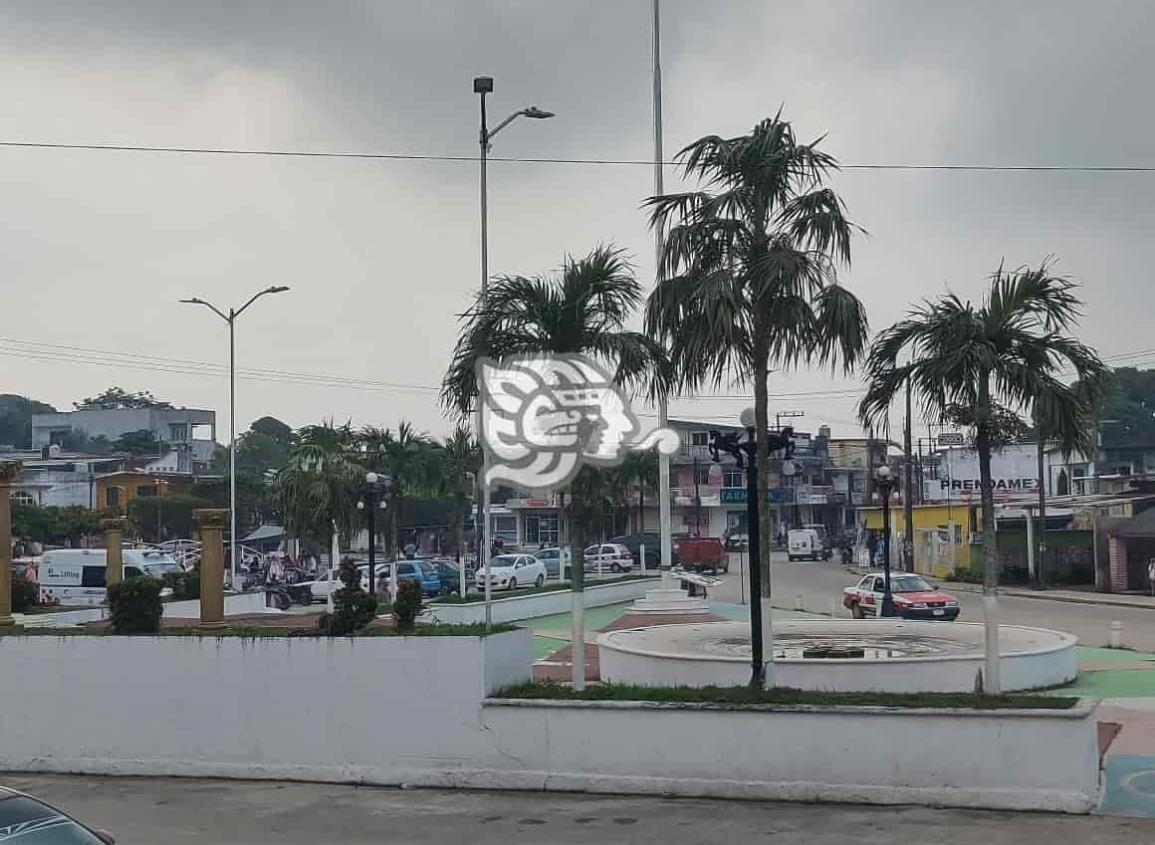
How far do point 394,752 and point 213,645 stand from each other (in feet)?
8.84

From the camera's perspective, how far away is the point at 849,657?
20.0 metres

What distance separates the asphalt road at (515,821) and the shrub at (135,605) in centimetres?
240

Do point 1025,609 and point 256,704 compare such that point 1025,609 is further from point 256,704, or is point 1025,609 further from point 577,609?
point 256,704

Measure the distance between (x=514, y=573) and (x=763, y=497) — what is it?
34.4m

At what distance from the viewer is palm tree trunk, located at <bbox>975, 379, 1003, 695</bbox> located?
14.2m

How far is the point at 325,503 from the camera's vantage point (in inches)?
1542

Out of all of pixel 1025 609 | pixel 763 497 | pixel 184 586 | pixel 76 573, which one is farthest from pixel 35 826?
pixel 1025 609

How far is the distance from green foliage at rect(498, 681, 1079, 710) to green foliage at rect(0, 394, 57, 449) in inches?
5083

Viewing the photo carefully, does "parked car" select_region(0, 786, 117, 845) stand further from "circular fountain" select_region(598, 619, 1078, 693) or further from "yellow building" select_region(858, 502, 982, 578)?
"yellow building" select_region(858, 502, 982, 578)

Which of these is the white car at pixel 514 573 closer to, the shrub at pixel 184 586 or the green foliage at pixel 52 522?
the shrub at pixel 184 586

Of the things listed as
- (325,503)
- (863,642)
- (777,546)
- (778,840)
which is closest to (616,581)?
(325,503)

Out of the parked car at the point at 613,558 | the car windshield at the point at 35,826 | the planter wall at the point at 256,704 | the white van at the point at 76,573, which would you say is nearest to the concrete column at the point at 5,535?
the planter wall at the point at 256,704

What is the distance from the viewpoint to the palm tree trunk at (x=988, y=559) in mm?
14203

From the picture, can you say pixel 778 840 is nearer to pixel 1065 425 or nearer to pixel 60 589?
pixel 1065 425
